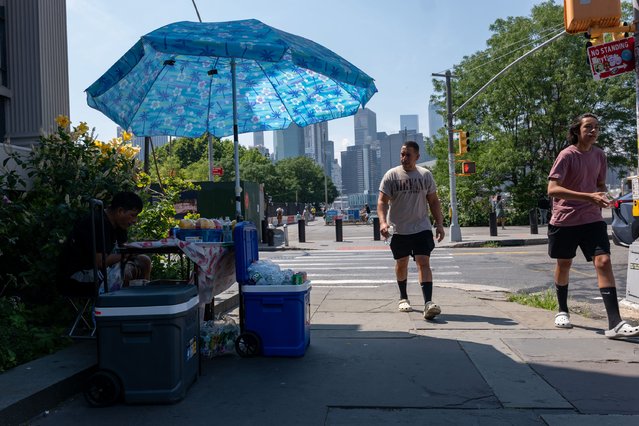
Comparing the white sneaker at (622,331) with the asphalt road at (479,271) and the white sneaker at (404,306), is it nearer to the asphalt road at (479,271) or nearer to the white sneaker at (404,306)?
the asphalt road at (479,271)

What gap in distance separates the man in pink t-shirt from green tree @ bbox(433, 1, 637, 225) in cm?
2705

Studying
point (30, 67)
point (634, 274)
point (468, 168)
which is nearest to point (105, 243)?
point (634, 274)

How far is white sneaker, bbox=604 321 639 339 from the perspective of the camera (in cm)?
500

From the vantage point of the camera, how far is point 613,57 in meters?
6.50

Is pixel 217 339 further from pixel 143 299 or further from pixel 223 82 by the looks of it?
pixel 223 82

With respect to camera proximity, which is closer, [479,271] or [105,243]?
[105,243]

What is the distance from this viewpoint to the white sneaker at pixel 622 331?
16.4ft

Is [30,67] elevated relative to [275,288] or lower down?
elevated

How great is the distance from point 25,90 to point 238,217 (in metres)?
6.00

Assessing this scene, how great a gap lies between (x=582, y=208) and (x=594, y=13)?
2787mm

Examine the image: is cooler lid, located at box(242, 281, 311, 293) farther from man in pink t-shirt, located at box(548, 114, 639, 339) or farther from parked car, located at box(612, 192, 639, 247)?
parked car, located at box(612, 192, 639, 247)

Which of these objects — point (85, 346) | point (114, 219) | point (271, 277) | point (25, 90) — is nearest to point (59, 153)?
point (114, 219)

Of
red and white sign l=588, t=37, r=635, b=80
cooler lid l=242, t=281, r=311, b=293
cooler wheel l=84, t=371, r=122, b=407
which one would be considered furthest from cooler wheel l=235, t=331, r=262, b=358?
red and white sign l=588, t=37, r=635, b=80

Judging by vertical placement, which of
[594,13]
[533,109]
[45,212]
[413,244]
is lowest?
[413,244]
